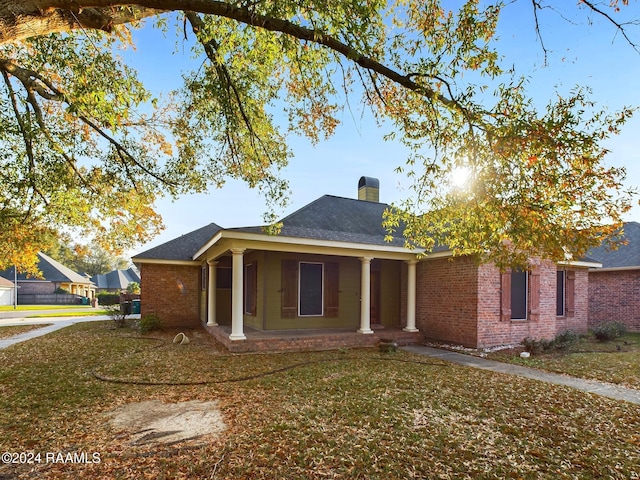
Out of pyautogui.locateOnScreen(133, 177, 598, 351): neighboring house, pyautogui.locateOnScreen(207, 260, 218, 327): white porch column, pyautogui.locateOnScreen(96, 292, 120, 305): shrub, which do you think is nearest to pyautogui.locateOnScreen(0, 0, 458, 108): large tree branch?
pyautogui.locateOnScreen(133, 177, 598, 351): neighboring house

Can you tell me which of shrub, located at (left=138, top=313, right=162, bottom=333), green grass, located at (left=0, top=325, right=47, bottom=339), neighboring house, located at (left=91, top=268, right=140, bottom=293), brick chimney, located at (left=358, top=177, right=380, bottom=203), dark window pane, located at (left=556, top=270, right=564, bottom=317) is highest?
brick chimney, located at (left=358, top=177, right=380, bottom=203)

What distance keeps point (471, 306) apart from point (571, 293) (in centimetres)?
551

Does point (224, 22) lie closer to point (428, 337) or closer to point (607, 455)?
point (607, 455)

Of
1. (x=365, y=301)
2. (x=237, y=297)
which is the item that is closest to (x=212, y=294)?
(x=237, y=297)

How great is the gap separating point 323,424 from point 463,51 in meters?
5.13

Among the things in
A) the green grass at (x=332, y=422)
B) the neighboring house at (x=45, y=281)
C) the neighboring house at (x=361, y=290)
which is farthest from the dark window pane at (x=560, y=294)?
the neighboring house at (x=45, y=281)

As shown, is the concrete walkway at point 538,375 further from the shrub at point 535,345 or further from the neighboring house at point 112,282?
the neighboring house at point 112,282

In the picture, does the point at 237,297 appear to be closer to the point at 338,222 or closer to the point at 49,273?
the point at 338,222

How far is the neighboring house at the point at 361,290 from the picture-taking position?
9305 millimetres

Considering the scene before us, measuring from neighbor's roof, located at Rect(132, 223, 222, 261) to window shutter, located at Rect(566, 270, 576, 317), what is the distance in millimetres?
12096

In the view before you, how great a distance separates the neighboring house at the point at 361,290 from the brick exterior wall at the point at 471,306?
0.09 ft

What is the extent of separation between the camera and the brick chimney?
50.2 feet

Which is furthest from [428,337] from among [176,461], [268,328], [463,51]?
[176,461]

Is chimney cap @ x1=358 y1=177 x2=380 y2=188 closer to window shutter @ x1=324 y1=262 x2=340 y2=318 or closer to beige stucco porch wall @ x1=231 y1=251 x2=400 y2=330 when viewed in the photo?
beige stucco porch wall @ x1=231 y1=251 x2=400 y2=330
